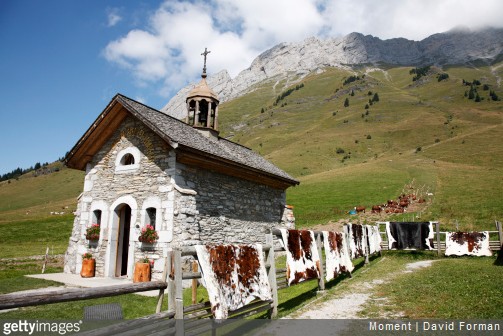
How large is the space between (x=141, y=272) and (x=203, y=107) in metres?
11.0

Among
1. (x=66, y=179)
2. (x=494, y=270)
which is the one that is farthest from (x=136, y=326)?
(x=66, y=179)

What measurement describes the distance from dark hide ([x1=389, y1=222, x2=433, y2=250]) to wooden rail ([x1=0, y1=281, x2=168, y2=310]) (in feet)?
55.1

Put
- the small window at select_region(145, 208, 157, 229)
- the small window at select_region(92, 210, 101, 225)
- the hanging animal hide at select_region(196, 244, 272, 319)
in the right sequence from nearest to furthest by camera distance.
Result: the hanging animal hide at select_region(196, 244, 272, 319), the small window at select_region(145, 208, 157, 229), the small window at select_region(92, 210, 101, 225)

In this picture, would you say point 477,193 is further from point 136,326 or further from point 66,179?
point 66,179

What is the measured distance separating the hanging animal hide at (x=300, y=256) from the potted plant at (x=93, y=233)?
10.00m

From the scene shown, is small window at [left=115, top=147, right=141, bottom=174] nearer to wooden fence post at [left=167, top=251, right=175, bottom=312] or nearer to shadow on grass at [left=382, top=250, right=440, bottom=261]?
wooden fence post at [left=167, top=251, right=175, bottom=312]

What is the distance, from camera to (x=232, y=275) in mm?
6219

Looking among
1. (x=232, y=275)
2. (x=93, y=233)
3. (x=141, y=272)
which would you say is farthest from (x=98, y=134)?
(x=232, y=275)

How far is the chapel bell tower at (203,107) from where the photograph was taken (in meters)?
19.9

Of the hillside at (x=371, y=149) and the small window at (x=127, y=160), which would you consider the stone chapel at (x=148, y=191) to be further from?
the hillside at (x=371, y=149)

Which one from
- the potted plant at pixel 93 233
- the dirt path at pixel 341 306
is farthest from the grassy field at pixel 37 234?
the dirt path at pixel 341 306

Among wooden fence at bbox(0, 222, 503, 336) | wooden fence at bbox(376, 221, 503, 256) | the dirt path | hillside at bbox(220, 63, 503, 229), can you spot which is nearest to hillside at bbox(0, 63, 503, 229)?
hillside at bbox(220, 63, 503, 229)

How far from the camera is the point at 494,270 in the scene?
38.4ft

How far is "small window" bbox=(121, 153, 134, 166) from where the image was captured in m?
15.4
